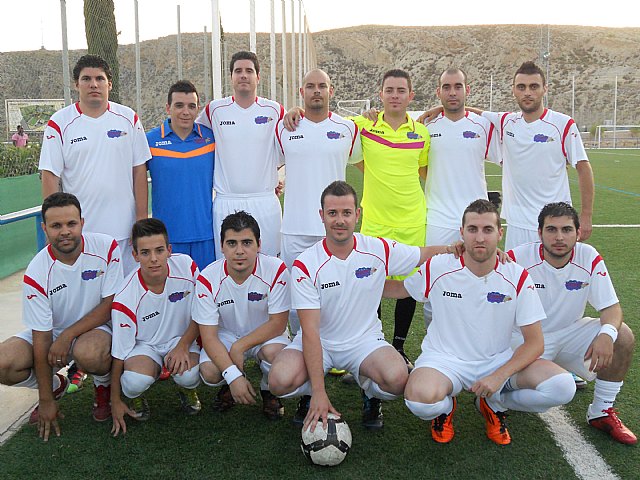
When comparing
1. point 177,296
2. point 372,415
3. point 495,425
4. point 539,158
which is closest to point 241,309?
point 177,296

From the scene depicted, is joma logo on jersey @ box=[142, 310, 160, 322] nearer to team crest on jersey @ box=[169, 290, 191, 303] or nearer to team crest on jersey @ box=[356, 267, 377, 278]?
team crest on jersey @ box=[169, 290, 191, 303]

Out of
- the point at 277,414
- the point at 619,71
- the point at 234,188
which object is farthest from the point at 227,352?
the point at 619,71

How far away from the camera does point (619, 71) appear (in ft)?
235

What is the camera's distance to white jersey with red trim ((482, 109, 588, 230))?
432 cm

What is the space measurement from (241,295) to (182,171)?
1096 mm

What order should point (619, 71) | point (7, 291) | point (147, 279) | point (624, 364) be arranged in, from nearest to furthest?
1. point (624, 364)
2. point (147, 279)
3. point (7, 291)
4. point (619, 71)

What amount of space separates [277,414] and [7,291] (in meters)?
3.88

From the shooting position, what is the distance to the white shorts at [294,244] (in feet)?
14.8

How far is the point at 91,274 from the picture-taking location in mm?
3779

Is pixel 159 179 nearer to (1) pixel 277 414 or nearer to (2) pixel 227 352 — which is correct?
(2) pixel 227 352

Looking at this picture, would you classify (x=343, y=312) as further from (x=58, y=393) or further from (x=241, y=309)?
(x=58, y=393)

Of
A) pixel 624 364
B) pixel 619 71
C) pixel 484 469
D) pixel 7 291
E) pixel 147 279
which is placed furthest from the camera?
pixel 619 71

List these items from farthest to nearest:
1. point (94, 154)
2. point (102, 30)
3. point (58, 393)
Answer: point (102, 30) < point (94, 154) < point (58, 393)

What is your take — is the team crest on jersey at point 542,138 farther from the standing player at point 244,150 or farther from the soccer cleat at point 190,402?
the soccer cleat at point 190,402
